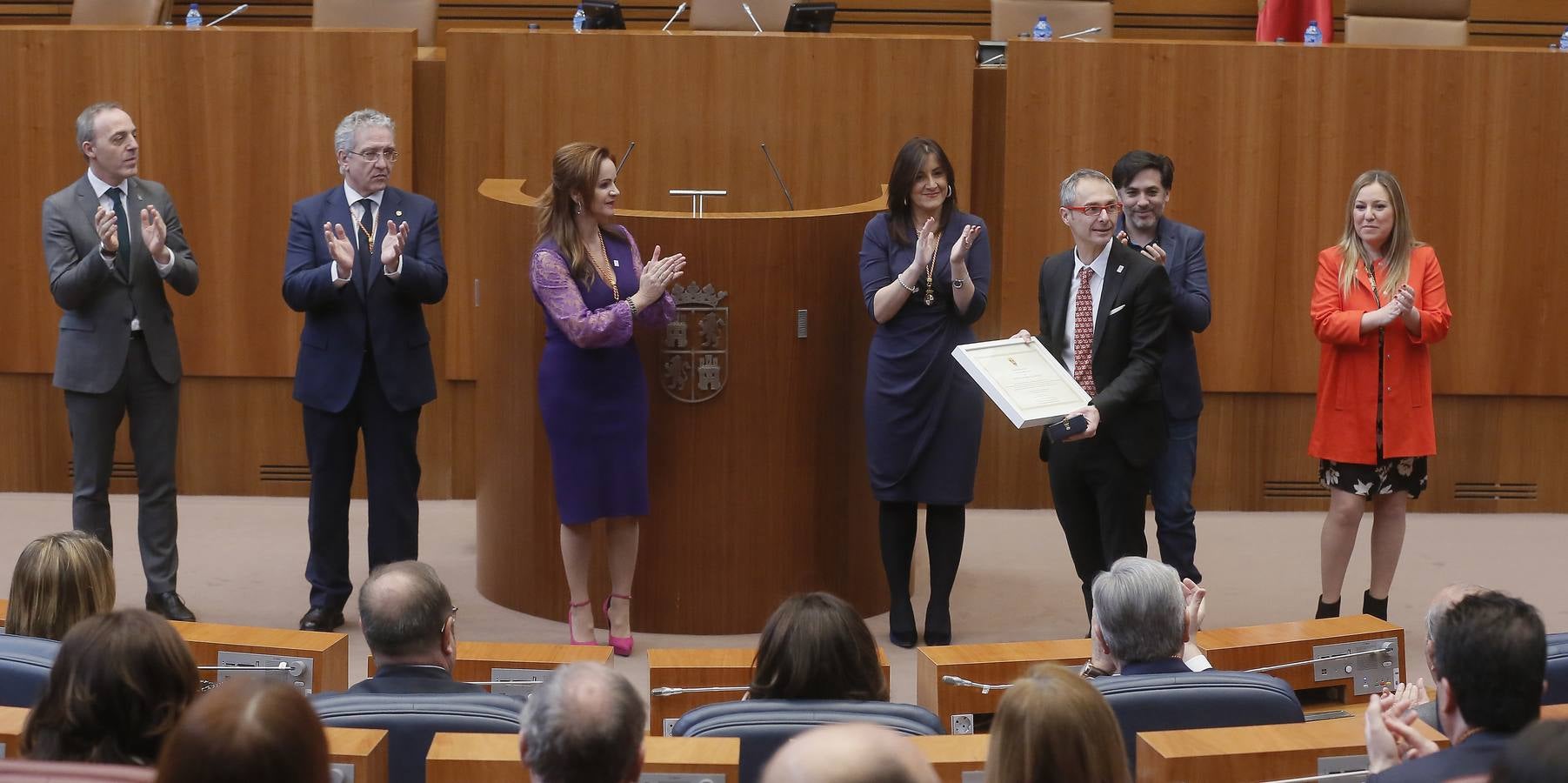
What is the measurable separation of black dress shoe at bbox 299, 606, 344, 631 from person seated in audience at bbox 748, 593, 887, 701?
2676 mm

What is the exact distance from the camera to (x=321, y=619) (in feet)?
17.1

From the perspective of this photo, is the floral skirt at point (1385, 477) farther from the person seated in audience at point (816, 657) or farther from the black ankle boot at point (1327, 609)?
the person seated in audience at point (816, 657)

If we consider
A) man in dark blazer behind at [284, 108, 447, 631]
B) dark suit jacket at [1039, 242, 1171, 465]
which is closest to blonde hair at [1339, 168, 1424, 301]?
dark suit jacket at [1039, 242, 1171, 465]

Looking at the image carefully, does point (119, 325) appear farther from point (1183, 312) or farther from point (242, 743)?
point (242, 743)

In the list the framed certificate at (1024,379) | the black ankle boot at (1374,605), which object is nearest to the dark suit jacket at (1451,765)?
the framed certificate at (1024,379)

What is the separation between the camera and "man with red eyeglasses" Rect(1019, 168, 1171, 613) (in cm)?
460

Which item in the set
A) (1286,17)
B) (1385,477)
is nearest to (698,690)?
(1385,477)

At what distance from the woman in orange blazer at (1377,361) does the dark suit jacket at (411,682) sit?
301cm

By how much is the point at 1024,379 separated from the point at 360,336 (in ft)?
6.49

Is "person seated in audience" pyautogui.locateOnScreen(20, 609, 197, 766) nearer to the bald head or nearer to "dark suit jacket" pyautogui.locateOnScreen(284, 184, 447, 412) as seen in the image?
the bald head

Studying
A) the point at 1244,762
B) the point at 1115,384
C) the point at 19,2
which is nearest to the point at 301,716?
the point at 1244,762

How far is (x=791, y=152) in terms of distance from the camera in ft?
21.3

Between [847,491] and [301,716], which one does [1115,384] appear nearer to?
[847,491]

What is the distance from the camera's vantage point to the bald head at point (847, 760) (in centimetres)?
162
